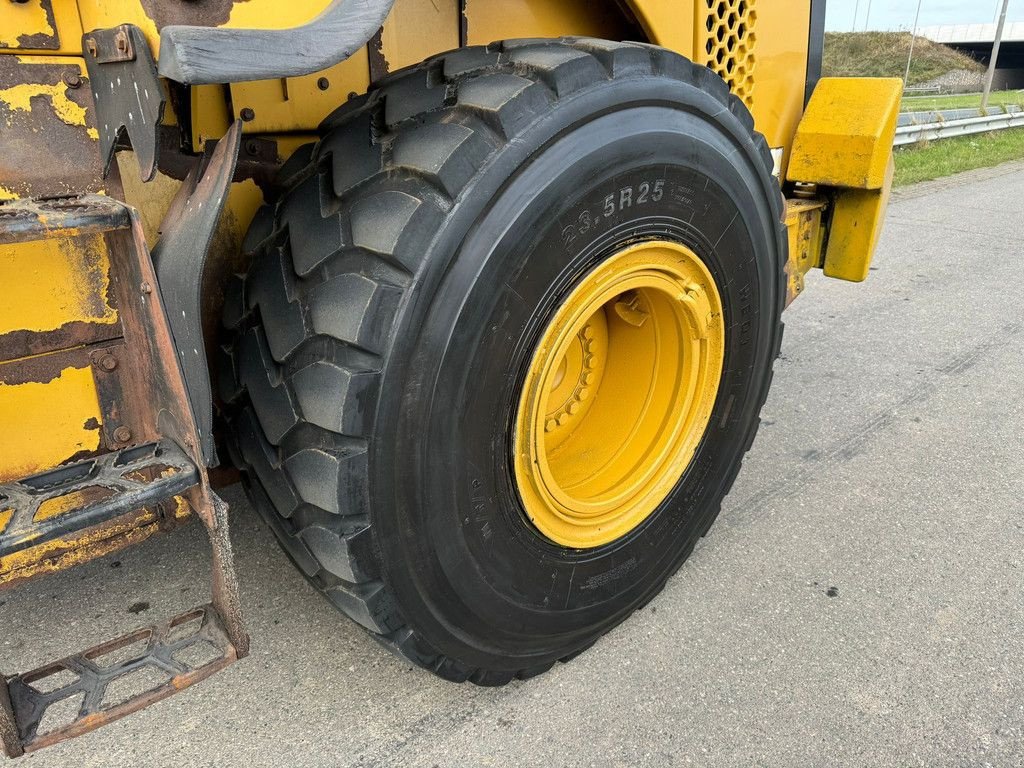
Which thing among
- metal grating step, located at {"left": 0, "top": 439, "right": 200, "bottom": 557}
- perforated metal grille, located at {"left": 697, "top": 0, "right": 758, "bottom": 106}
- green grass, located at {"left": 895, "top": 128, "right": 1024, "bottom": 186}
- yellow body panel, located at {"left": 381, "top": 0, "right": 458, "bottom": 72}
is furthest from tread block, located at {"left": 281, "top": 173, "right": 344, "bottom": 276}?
green grass, located at {"left": 895, "top": 128, "right": 1024, "bottom": 186}

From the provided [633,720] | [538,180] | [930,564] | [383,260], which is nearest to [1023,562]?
[930,564]

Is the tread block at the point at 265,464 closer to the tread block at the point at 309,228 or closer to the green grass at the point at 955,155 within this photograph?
the tread block at the point at 309,228

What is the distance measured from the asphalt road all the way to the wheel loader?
0.57 ft

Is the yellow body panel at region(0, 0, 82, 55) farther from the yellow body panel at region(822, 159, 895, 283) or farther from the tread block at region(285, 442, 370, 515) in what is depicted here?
the yellow body panel at region(822, 159, 895, 283)

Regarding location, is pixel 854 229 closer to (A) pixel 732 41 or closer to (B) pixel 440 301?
(A) pixel 732 41

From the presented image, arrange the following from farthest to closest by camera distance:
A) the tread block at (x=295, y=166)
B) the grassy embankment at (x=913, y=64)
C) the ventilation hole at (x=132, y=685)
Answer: the grassy embankment at (x=913, y=64) < the ventilation hole at (x=132, y=685) < the tread block at (x=295, y=166)

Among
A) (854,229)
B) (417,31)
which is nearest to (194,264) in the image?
(417,31)

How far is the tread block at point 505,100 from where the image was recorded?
61.8 inches

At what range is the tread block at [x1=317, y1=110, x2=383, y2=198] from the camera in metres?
1.59

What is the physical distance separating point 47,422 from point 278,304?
53 cm

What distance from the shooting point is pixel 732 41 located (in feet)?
9.21

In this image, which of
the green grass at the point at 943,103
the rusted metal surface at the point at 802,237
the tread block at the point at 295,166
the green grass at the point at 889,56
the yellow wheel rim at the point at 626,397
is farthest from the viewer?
the green grass at the point at 889,56

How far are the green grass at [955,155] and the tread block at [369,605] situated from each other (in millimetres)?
8995

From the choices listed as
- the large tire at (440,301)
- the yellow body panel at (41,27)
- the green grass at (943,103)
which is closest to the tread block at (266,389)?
the large tire at (440,301)
